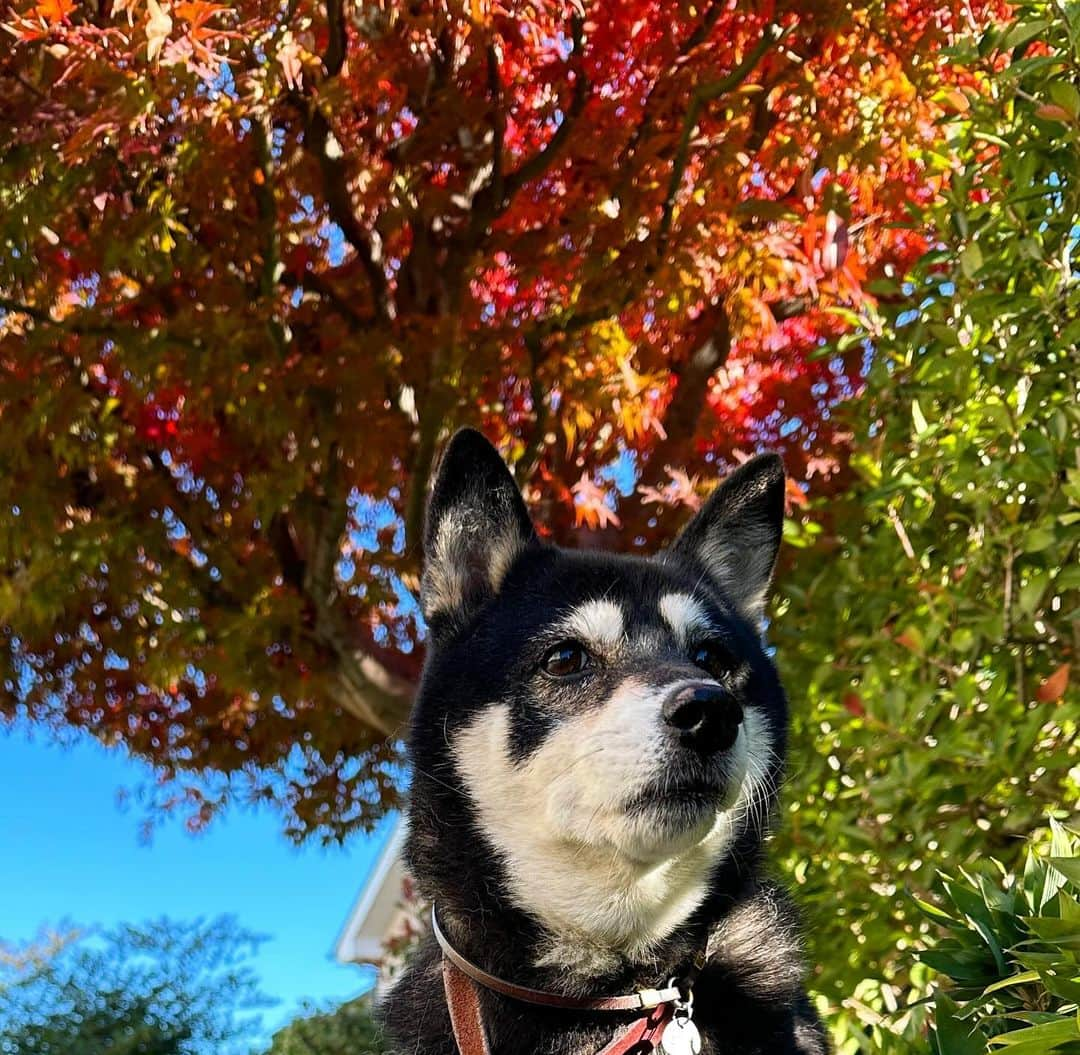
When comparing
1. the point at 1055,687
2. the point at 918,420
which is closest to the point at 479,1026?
the point at 1055,687

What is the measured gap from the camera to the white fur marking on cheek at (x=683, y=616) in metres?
2.42

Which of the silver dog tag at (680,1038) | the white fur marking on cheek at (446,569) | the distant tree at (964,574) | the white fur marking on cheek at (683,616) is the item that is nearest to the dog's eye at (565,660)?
the white fur marking on cheek at (683,616)

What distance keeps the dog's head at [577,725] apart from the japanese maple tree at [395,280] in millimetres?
2192

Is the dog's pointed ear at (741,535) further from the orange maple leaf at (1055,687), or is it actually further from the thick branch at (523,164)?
the thick branch at (523,164)

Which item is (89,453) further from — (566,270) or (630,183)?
(630,183)

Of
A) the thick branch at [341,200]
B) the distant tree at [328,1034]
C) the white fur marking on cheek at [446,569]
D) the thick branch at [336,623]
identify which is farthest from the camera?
the distant tree at [328,1034]

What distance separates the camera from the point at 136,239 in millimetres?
5480

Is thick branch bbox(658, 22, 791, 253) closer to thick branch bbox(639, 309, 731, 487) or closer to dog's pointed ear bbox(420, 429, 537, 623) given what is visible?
thick branch bbox(639, 309, 731, 487)

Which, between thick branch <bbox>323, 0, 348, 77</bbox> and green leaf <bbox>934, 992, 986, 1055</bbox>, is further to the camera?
thick branch <bbox>323, 0, 348, 77</bbox>

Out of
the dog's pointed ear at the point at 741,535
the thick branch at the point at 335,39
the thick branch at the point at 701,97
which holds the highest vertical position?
the thick branch at the point at 335,39

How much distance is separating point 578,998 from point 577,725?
21.2 inches

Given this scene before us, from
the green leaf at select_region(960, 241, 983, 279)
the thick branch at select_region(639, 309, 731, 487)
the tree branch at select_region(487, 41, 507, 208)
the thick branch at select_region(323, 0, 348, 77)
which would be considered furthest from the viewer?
the thick branch at select_region(639, 309, 731, 487)

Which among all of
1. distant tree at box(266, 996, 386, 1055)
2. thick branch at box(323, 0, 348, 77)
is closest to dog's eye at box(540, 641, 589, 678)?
thick branch at box(323, 0, 348, 77)

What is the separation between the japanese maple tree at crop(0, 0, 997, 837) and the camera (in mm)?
5207
